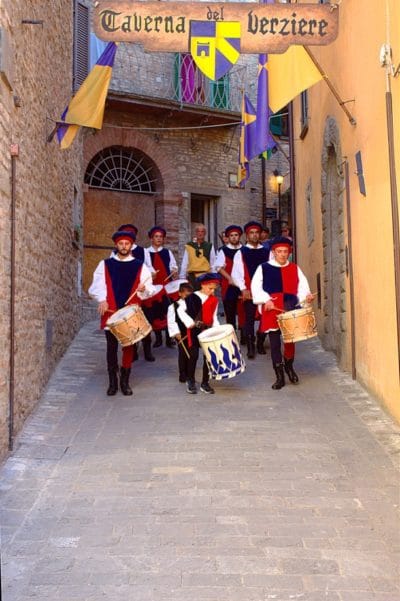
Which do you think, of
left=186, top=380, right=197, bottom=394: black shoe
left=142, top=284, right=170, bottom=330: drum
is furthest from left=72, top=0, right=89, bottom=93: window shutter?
left=186, top=380, right=197, bottom=394: black shoe

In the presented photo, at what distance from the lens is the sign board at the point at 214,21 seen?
5957mm

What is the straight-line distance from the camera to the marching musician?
723cm

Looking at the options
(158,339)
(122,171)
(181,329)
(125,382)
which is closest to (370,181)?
(181,329)

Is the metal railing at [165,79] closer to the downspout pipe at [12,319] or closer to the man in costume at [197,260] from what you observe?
the man in costume at [197,260]

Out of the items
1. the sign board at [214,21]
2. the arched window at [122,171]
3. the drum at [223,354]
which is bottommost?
the drum at [223,354]

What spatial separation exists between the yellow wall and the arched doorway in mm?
7024

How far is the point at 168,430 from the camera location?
19.2 feet

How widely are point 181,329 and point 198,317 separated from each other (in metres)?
0.26

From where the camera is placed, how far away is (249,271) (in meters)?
9.03

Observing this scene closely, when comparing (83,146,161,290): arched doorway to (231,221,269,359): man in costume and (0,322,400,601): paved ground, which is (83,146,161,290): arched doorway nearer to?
(231,221,269,359): man in costume

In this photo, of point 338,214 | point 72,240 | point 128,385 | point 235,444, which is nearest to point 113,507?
point 235,444

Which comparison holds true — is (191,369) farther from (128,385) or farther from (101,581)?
(101,581)

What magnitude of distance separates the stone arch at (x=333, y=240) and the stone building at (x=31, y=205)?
12.2ft

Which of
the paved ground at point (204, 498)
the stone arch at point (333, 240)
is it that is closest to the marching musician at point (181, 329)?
the paved ground at point (204, 498)
